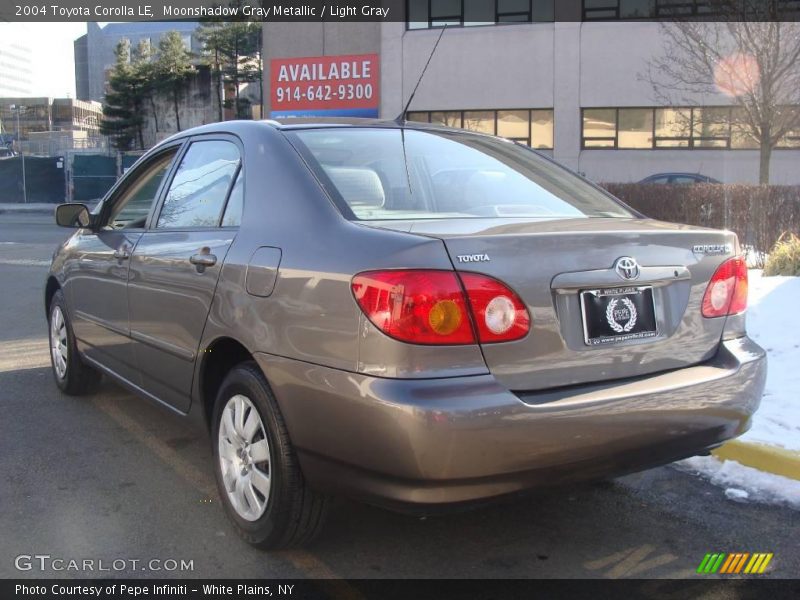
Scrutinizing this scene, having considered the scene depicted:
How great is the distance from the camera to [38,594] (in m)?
2.94

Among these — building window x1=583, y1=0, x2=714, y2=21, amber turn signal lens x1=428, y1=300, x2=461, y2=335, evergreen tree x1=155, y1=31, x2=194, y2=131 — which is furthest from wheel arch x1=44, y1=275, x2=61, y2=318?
evergreen tree x1=155, y1=31, x2=194, y2=131

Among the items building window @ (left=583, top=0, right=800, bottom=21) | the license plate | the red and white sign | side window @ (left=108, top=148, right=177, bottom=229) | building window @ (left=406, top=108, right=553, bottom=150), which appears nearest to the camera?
the license plate

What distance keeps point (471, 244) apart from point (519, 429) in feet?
2.06

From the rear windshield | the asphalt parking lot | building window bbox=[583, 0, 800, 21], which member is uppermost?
building window bbox=[583, 0, 800, 21]

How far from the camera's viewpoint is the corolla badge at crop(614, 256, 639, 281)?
9.32ft

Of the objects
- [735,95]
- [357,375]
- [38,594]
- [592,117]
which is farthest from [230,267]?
[592,117]

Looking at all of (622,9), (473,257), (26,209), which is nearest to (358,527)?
(473,257)

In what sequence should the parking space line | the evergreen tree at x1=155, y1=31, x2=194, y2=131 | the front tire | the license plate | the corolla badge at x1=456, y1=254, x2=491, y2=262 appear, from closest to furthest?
the corolla badge at x1=456, y1=254, x2=491, y2=262 → the license plate → the front tire → the parking space line → the evergreen tree at x1=155, y1=31, x2=194, y2=131

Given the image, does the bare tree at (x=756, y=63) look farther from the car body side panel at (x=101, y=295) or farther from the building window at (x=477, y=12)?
the car body side panel at (x=101, y=295)

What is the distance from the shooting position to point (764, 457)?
4.03 metres

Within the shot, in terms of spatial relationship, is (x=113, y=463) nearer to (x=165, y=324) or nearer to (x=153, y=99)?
(x=165, y=324)

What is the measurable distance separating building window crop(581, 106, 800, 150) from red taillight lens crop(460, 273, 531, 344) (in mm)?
25459

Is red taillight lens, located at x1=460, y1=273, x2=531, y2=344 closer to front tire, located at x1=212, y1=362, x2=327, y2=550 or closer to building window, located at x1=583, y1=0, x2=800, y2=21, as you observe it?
front tire, located at x1=212, y1=362, x2=327, y2=550

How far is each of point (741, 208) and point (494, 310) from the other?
30.3ft
